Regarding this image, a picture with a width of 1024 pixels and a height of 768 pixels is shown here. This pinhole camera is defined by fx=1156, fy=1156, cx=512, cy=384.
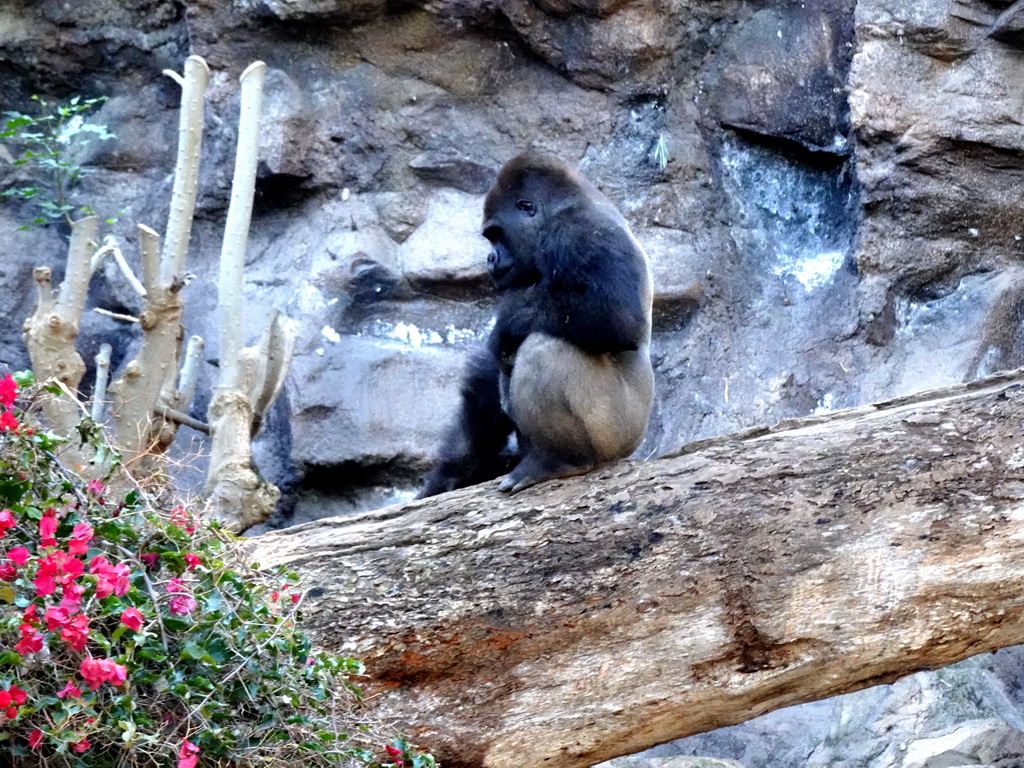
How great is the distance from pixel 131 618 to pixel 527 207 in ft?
8.61

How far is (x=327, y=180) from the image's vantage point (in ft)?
22.0

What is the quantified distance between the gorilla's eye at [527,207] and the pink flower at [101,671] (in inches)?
106

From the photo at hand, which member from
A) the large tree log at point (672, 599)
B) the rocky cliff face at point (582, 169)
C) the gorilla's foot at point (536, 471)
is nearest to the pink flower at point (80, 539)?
the large tree log at point (672, 599)

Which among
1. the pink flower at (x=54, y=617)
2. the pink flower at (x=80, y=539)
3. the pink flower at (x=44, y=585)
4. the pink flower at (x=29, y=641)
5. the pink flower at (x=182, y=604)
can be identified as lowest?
the pink flower at (x=182, y=604)

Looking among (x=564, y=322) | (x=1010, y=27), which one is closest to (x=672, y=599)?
(x=564, y=322)

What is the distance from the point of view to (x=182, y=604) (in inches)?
79.4

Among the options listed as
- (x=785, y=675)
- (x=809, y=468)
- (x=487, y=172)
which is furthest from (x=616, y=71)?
(x=785, y=675)

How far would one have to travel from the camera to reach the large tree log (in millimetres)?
2971

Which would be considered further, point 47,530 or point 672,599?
point 672,599

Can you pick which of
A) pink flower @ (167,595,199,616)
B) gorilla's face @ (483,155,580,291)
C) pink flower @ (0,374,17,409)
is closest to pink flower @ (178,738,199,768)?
pink flower @ (167,595,199,616)

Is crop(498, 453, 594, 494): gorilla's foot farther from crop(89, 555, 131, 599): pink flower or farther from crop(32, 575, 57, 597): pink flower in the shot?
crop(32, 575, 57, 597): pink flower

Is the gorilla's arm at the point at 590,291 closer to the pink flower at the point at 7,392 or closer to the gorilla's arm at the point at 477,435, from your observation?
the gorilla's arm at the point at 477,435

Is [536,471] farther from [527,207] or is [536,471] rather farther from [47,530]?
[47,530]

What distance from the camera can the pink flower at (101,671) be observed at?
176cm
